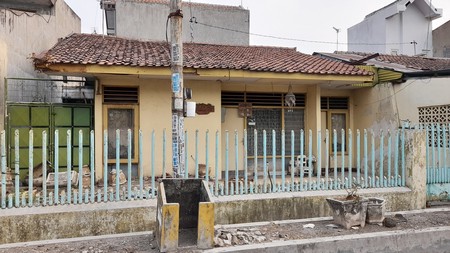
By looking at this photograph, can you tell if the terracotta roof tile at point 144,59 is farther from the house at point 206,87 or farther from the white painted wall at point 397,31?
the white painted wall at point 397,31

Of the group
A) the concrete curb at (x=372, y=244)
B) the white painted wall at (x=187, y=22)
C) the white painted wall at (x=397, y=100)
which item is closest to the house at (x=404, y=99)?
the white painted wall at (x=397, y=100)

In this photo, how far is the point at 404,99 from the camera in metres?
9.38

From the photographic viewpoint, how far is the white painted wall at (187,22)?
14055mm

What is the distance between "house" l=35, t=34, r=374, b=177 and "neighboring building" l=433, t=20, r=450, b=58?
489 inches

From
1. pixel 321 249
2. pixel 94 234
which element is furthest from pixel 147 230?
pixel 321 249

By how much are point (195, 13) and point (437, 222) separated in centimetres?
1245

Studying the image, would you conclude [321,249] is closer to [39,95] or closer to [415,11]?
[39,95]

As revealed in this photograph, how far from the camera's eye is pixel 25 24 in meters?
8.91

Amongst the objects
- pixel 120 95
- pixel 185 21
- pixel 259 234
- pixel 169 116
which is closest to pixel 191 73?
pixel 169 116

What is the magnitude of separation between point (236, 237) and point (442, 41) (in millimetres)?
20773

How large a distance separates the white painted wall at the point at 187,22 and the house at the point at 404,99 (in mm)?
6563

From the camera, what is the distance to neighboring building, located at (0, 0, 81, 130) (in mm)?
6121

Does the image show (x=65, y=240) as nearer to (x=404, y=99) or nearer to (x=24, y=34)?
(x=24, y=34)

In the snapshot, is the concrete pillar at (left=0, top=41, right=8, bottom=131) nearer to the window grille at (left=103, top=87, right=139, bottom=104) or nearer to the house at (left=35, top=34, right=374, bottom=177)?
the house at (left=35, top=34, right=374, bottom=177)
